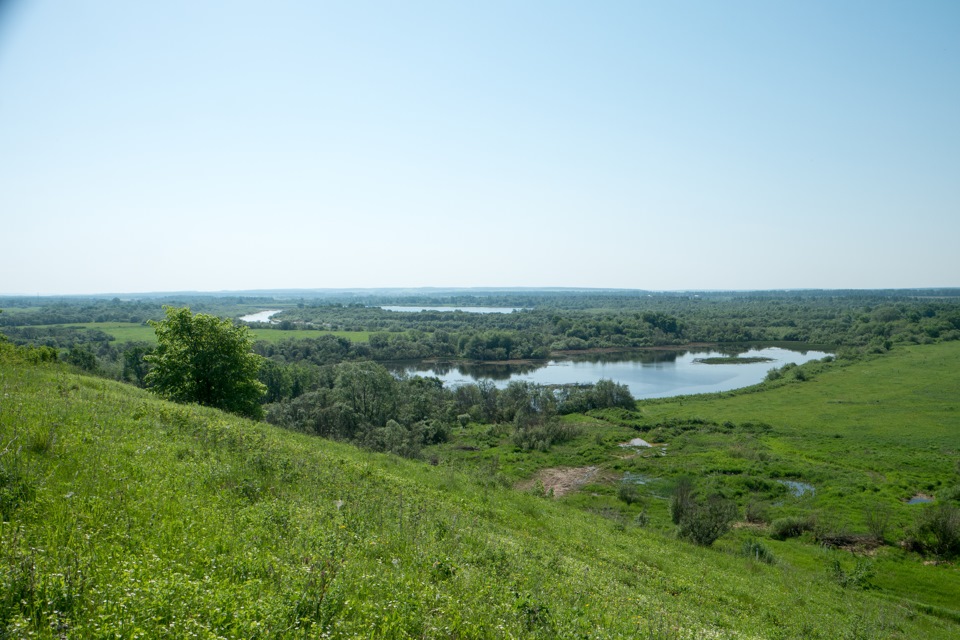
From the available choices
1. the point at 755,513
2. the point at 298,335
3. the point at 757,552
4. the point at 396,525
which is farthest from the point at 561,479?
the point at 298,335

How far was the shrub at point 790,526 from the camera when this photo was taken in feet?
88.1

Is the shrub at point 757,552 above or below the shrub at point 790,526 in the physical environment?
above

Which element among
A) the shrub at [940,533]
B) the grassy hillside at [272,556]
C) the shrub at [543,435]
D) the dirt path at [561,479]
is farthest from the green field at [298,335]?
the grassy hillside at [272,556]

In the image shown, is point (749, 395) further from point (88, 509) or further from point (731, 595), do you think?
point (88, 509)

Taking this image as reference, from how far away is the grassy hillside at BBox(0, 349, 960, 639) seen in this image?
4.17m

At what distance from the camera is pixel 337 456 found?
13.5 m

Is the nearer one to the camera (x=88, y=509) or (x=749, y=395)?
(x=88, y=509)

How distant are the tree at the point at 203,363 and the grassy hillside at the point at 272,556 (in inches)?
390

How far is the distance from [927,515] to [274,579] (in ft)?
111

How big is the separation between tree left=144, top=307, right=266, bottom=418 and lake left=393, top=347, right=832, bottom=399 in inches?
2139

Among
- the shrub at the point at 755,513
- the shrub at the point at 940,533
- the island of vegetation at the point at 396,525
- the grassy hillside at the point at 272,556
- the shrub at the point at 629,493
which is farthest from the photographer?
the shrub at the point at 629,493

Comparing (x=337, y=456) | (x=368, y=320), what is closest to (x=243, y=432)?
(x=337, y=456)

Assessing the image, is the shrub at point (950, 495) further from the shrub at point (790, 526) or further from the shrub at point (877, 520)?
the shrub at point (790, 526)

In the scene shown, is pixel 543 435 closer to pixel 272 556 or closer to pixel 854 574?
pixel 854 574
